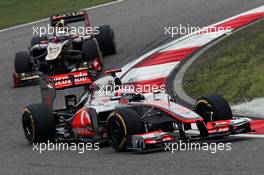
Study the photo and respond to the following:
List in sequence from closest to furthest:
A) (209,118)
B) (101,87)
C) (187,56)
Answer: (209,118), (101,87), (187,56)

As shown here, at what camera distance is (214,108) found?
11.5 meters

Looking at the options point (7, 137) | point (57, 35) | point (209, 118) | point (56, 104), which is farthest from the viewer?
point (57, 35)

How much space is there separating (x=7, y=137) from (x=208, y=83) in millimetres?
3895

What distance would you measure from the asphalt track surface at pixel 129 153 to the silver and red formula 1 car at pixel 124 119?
0.74ft

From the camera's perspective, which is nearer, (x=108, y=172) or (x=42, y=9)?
(x=108, y=172)

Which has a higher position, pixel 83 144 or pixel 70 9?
pixel 70 9

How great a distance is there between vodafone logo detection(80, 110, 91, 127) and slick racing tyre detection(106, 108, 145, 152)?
677mm

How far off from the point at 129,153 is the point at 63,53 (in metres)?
8.65

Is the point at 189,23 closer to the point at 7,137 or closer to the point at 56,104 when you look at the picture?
the point at 56,104

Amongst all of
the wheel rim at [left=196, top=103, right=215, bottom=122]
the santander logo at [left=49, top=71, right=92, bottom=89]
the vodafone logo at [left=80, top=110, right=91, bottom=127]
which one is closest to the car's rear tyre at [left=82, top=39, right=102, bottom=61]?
the santander logo at [left=49, top=71, right=92, bottom=89]

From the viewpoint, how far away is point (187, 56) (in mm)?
18328

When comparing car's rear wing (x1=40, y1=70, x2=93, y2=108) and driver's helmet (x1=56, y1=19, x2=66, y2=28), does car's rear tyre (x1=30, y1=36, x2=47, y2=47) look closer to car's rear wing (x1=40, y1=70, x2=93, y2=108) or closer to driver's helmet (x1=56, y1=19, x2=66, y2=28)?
driver's helmet (x1=56, y1=19, x2=66, y2=28)

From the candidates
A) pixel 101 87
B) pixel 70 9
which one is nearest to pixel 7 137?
pixel 101 87

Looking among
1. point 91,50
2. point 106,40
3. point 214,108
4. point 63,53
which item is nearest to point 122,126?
point 214,108
